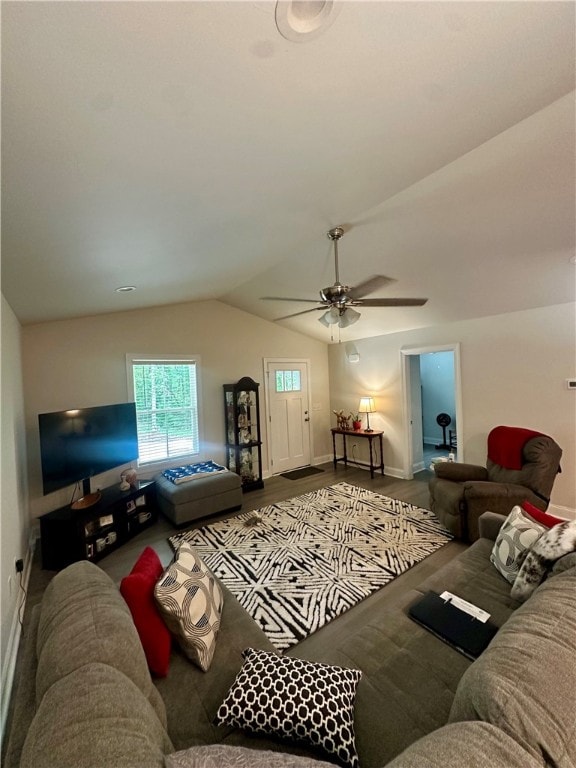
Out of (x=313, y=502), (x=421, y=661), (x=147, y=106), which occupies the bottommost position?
(x=313, y=502)

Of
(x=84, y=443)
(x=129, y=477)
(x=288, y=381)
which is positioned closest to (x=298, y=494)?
(x=288, y=381)

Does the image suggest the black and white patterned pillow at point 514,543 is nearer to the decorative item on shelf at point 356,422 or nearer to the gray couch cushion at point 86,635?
the gray couch cushion at point 86,635

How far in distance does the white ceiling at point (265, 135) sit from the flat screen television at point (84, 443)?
3.99 feet

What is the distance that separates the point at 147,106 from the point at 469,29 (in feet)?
3.28

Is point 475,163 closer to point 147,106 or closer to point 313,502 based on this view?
point 147,106

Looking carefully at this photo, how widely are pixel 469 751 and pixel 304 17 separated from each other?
1.80 metres

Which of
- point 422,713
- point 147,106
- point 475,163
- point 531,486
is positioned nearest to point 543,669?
point 422,713

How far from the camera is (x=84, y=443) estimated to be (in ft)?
10.6

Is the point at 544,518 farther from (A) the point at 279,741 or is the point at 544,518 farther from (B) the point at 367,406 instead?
(B) the point at 367,406

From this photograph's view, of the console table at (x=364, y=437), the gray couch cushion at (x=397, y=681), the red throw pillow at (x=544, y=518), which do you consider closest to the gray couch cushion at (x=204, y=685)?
the gray couch cushion at (x=397, y=681)

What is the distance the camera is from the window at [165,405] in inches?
165

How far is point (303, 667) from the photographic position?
1.15 metres

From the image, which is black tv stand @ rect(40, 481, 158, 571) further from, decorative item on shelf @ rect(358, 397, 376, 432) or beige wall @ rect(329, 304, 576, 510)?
beige wall @ rect(329, 304, 576, 510)

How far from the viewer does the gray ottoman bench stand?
350 cm
